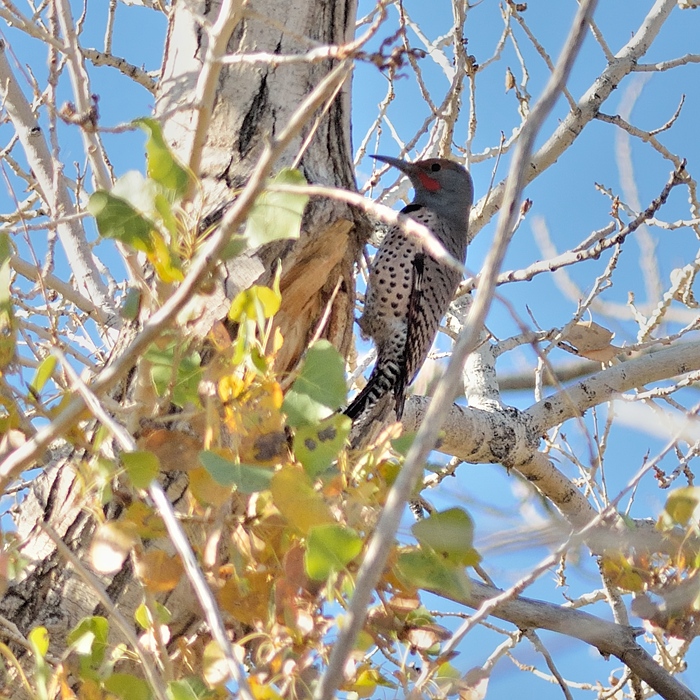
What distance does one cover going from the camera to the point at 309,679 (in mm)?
1181

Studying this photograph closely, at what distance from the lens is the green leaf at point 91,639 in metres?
1.25

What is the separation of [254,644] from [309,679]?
0.30 m

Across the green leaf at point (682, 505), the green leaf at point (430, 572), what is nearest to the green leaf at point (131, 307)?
the green leaf at point (430, 572)

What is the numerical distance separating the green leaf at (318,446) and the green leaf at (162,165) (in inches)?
14.0

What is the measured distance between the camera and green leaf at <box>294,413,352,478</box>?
117cm

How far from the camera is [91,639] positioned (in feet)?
4.09

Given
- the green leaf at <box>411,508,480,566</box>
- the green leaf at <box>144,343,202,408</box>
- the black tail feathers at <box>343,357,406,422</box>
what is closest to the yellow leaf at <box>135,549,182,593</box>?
the green leaf at <box>144,343,202,408</box>

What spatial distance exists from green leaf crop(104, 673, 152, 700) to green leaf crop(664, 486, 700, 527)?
31.5 inches

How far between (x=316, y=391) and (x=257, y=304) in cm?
14

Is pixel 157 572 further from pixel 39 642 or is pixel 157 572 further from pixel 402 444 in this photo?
pixel 402 444

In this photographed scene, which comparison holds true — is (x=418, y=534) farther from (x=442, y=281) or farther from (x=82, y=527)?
(x=442, y=281)

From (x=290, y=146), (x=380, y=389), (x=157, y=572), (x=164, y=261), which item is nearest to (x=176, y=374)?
(x=164, y=261)

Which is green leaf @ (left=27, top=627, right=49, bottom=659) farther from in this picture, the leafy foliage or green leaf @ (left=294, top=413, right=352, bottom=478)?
green leaf @ (left=294, top=413, right=352, bottom=478)

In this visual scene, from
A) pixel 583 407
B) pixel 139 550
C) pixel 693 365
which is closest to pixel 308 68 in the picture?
pixel 139 550
